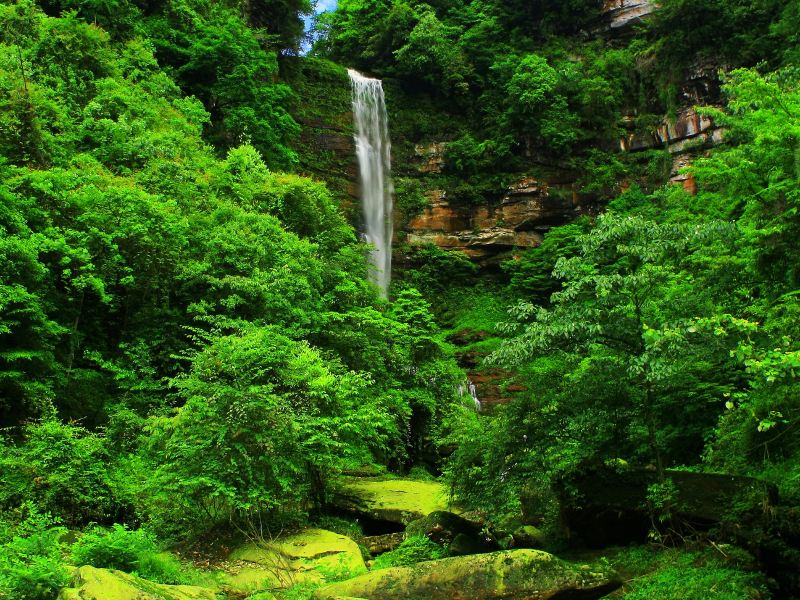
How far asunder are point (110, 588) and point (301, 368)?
6.20 metres

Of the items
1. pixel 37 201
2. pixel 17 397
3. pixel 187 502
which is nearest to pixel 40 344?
pixel 17 397

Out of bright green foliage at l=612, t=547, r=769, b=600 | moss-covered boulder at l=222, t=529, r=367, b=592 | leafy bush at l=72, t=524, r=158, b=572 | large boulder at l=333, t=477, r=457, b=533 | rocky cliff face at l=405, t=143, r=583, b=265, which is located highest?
rocky cliff face at l=405, t=143, r=583, b=265

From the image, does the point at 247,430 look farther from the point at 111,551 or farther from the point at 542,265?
the point at 542,265

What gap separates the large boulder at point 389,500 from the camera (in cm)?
1222

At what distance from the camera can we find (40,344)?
452 inches

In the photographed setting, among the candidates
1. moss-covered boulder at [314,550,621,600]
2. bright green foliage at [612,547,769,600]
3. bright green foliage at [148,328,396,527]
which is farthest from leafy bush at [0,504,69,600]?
bright green foliage at [612,547,769,600]

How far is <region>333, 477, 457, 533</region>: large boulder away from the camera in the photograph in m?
12.2

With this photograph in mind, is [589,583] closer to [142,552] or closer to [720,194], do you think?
[142,552]

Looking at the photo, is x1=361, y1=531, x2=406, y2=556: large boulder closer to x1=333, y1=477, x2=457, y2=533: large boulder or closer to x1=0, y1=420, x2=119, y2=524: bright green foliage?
x1=333, y1=477, x2=457, y2=533: large boulder

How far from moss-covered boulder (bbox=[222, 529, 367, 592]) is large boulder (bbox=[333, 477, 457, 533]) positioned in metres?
2.57

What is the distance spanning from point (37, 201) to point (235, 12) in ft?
61.7

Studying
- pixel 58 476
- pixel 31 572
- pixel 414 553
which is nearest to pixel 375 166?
pixel 58 476

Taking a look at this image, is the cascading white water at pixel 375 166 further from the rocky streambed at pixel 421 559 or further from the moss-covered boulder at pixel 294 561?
the moss-covered boulder at pixel 294 561

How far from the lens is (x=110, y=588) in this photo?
449 centimetres
